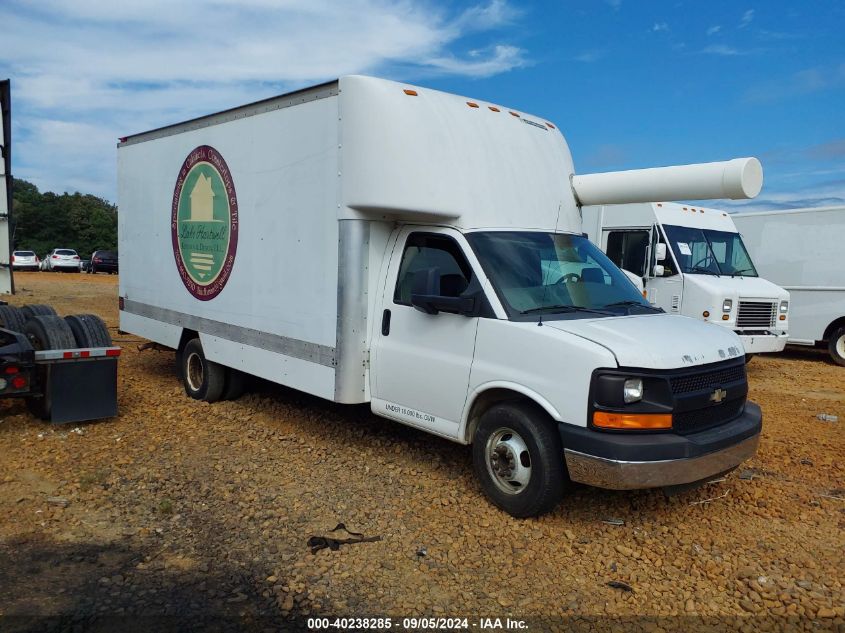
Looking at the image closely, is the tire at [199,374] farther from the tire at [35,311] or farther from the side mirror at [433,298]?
the side mirror at [433,298]

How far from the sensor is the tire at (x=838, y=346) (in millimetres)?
12781

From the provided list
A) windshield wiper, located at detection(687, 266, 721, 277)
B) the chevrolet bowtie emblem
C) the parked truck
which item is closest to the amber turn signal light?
the chevrolet bowtie emblem

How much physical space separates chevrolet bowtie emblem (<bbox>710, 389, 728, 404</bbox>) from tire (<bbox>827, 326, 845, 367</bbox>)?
9544mm

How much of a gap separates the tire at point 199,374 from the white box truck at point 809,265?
1078 centimetres

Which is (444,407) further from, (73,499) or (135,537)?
(73,499)

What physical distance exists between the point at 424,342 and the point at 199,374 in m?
3.79

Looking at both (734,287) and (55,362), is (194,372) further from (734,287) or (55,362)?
(734,287)

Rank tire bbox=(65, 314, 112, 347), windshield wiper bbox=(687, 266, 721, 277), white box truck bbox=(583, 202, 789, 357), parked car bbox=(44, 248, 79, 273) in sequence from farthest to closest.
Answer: parked car bbox=(44, 248, 79, 273), windshield wiper bbox=(687, 266, 721, 277), white box truck bbox=(583, 202, 789, 357), tire bbox=(65, 314, 112, 347)

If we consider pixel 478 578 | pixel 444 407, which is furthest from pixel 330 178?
pixel 478 578

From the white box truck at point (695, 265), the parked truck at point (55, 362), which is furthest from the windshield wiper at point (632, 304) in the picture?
the white box truck at point (695, 265)

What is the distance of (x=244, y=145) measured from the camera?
7.06m

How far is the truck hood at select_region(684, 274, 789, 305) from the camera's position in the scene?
422 inches

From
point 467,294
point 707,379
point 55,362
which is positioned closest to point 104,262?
point 55,362

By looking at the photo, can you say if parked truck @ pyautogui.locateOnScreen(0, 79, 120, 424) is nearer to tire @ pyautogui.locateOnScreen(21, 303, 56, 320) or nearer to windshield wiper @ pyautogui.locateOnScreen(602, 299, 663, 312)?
tire @ pyautogui.locateOnScreen(21, 303, 56, 320)
